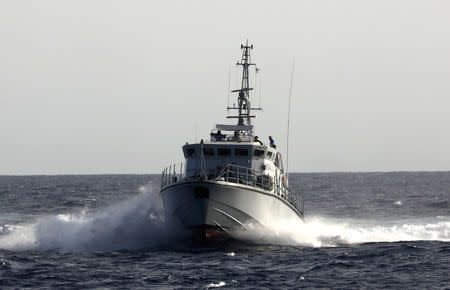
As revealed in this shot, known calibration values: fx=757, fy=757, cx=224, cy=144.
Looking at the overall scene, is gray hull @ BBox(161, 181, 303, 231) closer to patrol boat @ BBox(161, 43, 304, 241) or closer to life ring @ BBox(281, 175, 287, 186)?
patrol boat @ BBox(161, 43, 304, 241)

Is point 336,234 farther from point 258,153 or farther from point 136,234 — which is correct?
point 136,234

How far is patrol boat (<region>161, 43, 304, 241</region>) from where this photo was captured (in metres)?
28.5

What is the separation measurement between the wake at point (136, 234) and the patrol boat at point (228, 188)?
0.65 meters

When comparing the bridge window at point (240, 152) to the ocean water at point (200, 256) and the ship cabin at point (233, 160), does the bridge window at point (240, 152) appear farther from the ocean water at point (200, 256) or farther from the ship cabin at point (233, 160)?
the ocean water at point (200, 256)

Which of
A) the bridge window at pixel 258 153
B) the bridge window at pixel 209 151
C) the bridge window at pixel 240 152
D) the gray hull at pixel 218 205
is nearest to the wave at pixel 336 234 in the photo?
the gray hull at pixel 218 205

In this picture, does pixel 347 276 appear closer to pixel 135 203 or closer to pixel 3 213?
pixel 135 203

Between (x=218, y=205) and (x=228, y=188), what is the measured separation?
2.50 ft

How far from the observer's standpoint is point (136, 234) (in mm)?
33094

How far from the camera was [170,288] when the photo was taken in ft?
71.0

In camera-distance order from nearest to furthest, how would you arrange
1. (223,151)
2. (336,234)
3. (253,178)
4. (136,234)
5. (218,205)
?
(218,205)
(253,178)
(223,151)
(136,234)
(336,234)

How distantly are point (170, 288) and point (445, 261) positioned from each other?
426 inches

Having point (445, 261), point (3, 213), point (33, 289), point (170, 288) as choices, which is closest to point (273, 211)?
point (445, 261)

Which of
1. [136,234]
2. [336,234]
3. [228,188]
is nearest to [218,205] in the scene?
[228,188]

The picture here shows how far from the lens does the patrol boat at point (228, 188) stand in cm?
2855
